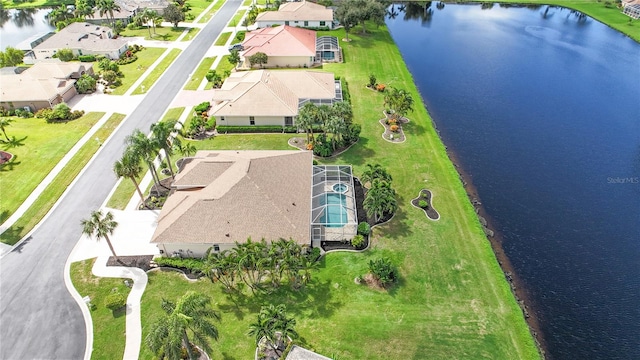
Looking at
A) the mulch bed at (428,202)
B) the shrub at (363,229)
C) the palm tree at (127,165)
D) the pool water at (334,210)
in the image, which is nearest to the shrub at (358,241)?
the shrub at (363,229)

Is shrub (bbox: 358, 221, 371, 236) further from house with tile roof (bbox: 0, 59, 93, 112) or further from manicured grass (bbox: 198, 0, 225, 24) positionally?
manicured grass (bbox: 198, 0, 225, 24)

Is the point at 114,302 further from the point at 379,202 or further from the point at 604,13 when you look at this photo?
the point at 604,13

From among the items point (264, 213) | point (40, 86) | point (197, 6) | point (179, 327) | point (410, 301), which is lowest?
point (410, 301)

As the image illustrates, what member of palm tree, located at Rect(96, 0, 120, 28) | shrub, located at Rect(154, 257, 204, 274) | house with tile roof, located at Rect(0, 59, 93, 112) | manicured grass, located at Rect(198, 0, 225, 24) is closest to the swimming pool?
shrub, located at Rect(154, 257, 204, 274)

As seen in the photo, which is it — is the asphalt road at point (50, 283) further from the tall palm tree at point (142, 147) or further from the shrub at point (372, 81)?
the shrub at point (372, 81)

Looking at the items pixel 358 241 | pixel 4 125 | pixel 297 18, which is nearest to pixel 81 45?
pixel 4 125

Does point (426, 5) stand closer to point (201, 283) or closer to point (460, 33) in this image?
point (460, 33)
